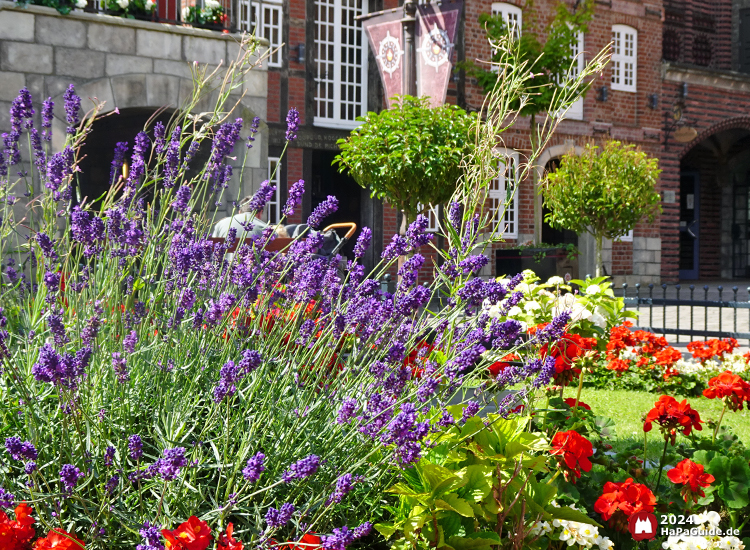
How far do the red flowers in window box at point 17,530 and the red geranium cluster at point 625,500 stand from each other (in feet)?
4.47

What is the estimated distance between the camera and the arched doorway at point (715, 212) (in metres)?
21.1

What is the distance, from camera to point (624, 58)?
17.4m

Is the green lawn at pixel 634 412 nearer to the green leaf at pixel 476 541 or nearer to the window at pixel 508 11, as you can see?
the green leaf at pixel 476 541

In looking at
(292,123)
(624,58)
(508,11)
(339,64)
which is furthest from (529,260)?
(292,123)

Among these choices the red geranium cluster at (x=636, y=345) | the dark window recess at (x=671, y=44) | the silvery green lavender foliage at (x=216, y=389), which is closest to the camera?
the silvery green lavender foliage at (x=216, y=389)

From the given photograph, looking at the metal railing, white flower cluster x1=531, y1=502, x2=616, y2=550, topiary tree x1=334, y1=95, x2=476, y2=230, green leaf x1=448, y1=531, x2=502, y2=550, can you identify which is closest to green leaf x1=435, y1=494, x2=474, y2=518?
green leaf x1=448, y1=531, x2=502, y2=550

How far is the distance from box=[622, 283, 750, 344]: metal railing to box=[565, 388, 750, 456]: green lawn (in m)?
1.79

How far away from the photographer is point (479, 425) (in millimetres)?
2105

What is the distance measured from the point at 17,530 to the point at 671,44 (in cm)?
2151

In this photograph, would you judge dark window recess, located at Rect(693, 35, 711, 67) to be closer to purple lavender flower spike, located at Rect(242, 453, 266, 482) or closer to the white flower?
the white flower

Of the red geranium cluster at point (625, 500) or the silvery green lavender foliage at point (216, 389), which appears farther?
the red geranium cluster at point (625, 500)

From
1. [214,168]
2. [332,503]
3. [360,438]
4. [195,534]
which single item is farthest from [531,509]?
[214,168]

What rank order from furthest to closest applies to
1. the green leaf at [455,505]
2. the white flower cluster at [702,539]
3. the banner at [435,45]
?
1. the banner at [435,45]
2. the white flower cluster at [702,539]
3. the green leaf at [455,505]

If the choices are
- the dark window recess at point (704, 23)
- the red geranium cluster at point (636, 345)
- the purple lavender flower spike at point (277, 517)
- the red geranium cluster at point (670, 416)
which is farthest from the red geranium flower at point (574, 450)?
the dark window recess at point (704, 23)
